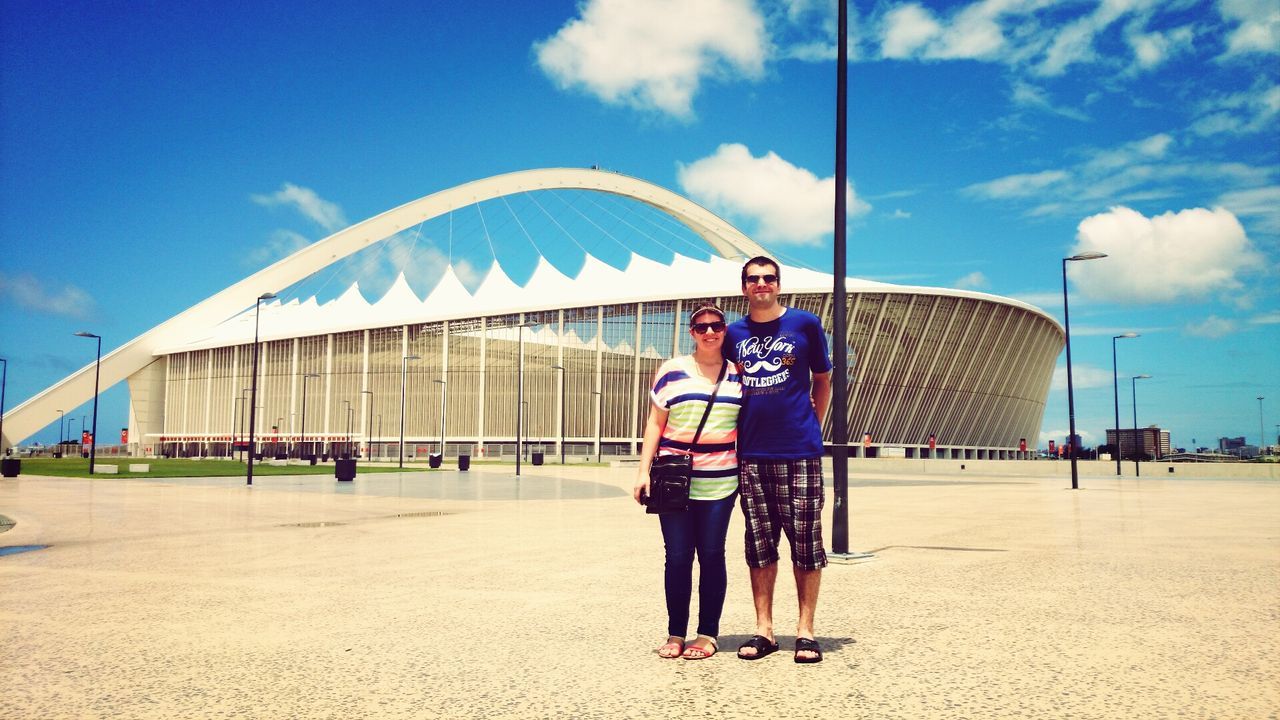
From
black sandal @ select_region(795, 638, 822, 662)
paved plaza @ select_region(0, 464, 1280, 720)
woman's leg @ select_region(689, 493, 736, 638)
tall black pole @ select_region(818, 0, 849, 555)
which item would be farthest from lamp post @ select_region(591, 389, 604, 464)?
black sandal @ select_region(795, 638, 822, 662)

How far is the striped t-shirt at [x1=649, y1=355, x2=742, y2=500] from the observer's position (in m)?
4.90

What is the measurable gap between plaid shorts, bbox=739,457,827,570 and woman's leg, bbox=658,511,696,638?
35 centimetres

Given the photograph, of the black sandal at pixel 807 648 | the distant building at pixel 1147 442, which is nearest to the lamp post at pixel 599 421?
the distant building at pixel 1147 442

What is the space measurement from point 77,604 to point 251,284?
69.8 metres

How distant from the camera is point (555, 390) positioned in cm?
7250

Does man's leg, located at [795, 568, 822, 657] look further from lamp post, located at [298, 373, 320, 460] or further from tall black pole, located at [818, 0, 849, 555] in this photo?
lamp post, located at [298, 373, 320, 460]

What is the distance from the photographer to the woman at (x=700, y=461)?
16.1ft

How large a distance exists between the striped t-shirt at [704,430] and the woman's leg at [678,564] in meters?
0.16

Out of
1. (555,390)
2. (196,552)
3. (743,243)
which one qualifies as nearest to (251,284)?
(555,390)

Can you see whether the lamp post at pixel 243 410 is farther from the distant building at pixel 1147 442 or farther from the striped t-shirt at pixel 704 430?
the striped t-shirt at pixel 704 430

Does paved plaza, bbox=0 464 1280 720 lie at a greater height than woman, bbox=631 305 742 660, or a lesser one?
lesser

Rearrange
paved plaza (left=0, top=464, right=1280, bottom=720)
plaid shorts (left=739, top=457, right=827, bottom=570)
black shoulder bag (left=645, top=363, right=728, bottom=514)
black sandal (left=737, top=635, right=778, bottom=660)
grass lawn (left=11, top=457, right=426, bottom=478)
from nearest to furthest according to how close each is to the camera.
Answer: paved plaza (left=0, top=464, right=1280, bottom=720), black shoulder bag (left=645, top=363, right=728, bottom=514), black sandal (left=737, top=635, right=778, bottom=660), plaid shorts (left=739, top=457, right=827, bottom=570), grass lawn (left=11, top=457, right=426, bottom=478)

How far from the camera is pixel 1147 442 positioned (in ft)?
374

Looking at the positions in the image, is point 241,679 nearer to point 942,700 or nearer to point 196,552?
point 942,700
